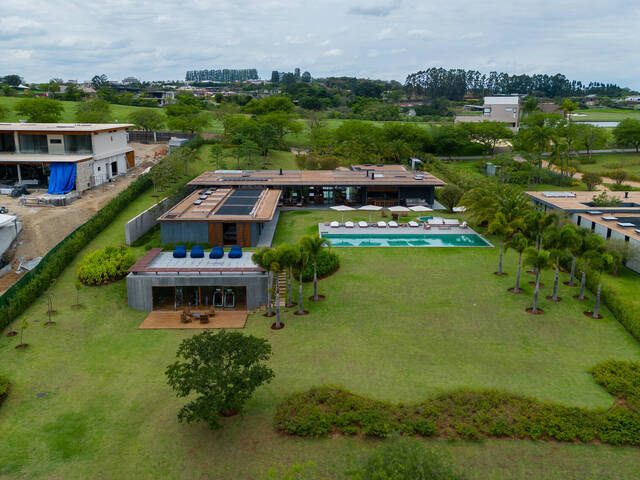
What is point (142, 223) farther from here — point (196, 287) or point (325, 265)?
point (325, 265)

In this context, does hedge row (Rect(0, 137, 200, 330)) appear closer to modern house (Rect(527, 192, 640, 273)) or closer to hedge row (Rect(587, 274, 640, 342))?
hedge row (Rect(587, 274, 640, 342))

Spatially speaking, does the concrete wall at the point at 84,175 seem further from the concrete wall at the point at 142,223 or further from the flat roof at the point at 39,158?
the concrete wall at the point at 142,223

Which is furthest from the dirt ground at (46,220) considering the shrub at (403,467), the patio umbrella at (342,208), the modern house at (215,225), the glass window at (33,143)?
the shrub at (403,467)

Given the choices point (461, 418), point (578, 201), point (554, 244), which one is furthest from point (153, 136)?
point (461, 418)

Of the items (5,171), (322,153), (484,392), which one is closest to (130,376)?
(484,392)

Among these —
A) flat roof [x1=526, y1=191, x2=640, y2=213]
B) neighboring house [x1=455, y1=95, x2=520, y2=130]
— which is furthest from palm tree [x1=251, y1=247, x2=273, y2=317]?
neighboring house [x1=455, y1=95, x2=520, y2=130]

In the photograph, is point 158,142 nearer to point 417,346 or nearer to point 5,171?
point 5,171
